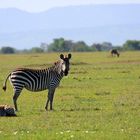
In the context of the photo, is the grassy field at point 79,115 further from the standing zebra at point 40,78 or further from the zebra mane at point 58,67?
the zebra mane at point 58,67

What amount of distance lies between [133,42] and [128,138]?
126737 millimetres

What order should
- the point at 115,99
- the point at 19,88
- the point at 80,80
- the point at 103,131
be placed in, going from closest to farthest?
1. the point at 103,131
2. the point at 19,88
3. the point at 115,99
4. the point at 80,80

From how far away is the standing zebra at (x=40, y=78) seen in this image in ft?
64.2

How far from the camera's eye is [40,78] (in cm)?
2009

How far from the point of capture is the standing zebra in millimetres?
19562

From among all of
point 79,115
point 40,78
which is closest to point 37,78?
point 40,78

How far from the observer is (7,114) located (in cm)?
1731

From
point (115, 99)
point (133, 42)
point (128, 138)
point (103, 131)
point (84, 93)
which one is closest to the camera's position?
point (128, 138)

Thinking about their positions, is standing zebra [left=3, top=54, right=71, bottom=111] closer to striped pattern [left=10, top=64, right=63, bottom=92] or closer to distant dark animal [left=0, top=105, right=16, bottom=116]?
striped pattern [left=10, top=64, right=63, bottom=92]

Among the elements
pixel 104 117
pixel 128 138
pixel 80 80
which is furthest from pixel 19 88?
pixel 80 80

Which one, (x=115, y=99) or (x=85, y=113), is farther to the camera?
(x=115, y=99)

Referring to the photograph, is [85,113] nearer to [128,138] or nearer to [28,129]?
[28,129]

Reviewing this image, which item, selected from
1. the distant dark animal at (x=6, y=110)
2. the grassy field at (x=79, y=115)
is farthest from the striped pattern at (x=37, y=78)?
the distant dark animal at (x=6, y=110)

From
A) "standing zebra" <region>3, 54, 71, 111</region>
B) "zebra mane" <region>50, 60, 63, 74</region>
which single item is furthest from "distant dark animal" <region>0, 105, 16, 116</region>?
"zebra mane" <region>50, 60, 63, 74</region>
